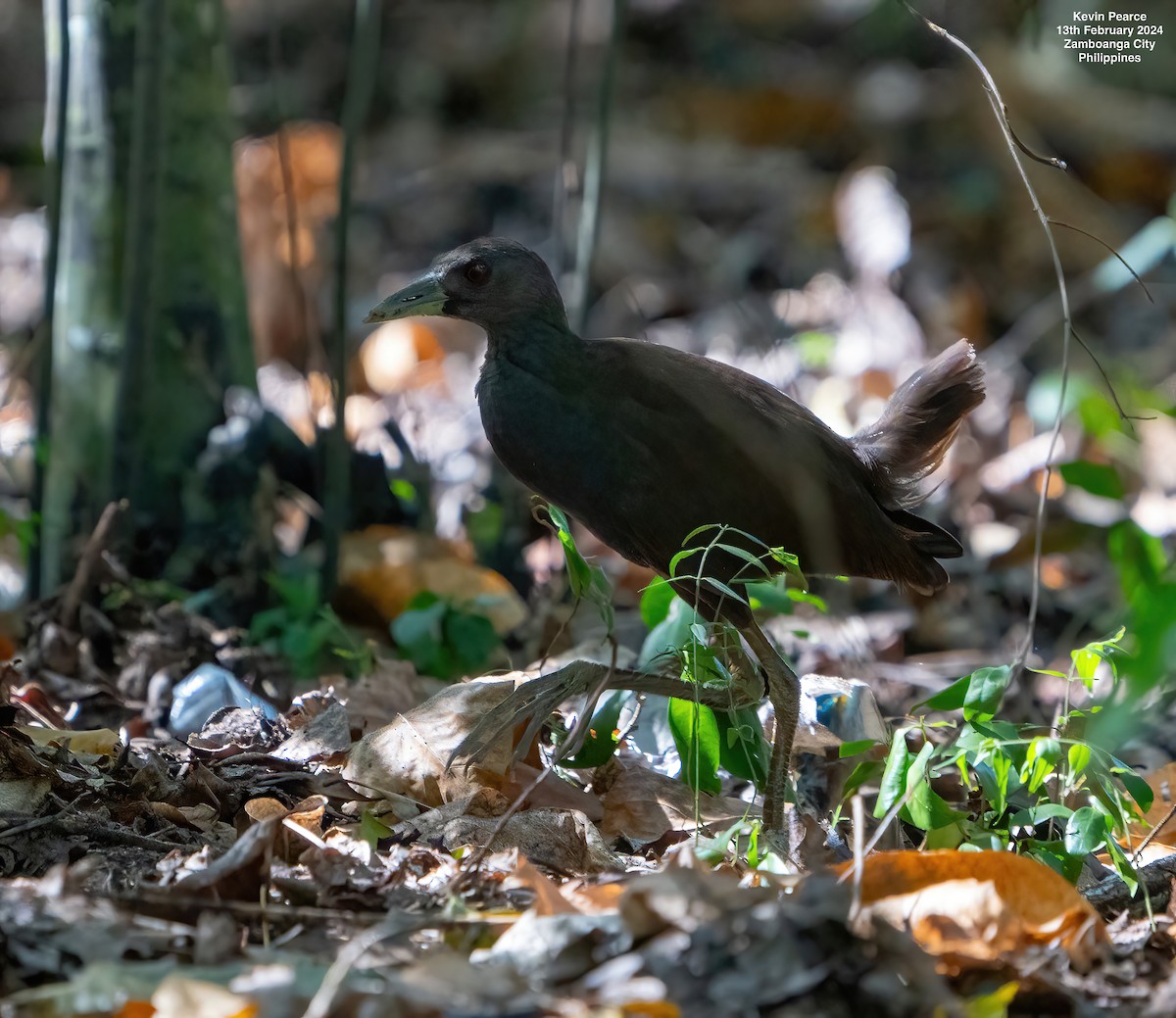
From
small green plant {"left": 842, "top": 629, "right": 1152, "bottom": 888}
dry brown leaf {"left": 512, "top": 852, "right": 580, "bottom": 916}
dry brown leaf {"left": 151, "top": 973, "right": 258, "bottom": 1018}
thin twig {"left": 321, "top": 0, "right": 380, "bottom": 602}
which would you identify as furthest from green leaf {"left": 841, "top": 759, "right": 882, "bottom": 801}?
thin twig {"left": 321, "top": 0, "right": 380, "bottom": 602}

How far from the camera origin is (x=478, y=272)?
135 inches

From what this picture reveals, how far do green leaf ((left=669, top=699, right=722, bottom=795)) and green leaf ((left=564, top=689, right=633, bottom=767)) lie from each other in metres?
0.15

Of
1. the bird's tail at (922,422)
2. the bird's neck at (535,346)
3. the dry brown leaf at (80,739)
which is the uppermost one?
the bird's neck at (535,346)

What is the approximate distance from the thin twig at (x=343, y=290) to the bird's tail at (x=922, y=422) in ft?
5.18

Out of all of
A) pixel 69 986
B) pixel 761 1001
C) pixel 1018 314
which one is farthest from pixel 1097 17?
pixel 69 986

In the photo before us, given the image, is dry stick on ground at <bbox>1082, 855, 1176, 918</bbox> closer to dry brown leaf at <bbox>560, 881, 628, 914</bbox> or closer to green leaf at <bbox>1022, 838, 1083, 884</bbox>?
green leaf at <bbox>1022, 838, 1083, 884</bbox>

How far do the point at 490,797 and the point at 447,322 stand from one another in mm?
5185

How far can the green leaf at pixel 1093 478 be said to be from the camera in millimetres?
2840

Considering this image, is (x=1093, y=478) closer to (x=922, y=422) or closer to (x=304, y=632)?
(x=922, y=422)

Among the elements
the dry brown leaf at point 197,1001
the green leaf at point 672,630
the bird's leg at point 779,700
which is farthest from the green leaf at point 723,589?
the dry brown leaf at point 197,1001

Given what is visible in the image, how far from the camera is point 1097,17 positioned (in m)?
6.18

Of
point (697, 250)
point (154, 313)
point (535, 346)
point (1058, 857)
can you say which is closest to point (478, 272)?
point (535, 346)

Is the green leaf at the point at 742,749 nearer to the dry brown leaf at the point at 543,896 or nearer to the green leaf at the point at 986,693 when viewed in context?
the green leaf at the point at 986,693

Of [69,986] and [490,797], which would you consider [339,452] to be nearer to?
[490,797]
